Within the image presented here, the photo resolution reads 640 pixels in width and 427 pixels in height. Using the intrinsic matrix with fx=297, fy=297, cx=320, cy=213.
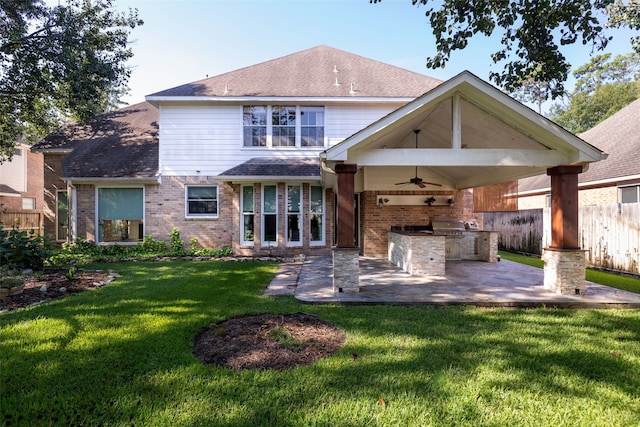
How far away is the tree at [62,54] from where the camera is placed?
10266 millimetres

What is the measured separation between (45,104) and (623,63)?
4709 centimetres

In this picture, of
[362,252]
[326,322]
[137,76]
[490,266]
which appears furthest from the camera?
[137,76]

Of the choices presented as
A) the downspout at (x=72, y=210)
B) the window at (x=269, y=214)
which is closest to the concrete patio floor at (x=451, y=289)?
the window at (x=269, y=214)

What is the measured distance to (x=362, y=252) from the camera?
11508 millimetres

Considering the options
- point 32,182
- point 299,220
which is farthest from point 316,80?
point 32,182

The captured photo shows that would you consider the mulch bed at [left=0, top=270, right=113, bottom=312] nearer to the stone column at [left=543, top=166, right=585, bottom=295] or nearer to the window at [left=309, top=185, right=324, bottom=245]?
the window at [left=309, top=185, right=324, bottom=245]

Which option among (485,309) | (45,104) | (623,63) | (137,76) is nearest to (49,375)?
(485,309)

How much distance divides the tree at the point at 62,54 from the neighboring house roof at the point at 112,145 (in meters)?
1.55

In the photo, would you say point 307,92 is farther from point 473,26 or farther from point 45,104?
point 45,104

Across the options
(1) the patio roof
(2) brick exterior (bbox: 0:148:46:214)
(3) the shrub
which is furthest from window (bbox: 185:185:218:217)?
(2) brick exterior (bbox: 0:148:46:214)

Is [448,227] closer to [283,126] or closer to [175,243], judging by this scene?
[283,126]

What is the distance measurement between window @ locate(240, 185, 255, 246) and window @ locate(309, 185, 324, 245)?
91.5 inches

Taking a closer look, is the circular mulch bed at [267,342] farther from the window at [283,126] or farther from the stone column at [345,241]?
the window at [283,126]

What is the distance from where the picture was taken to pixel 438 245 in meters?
7.61
